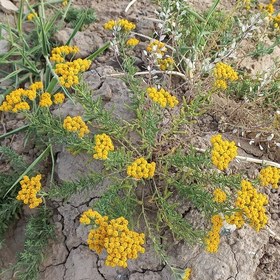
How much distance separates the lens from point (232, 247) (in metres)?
2.88

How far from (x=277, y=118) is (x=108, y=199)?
143 centimetres

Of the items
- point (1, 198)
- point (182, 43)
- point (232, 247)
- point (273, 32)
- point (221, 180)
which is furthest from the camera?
point (273, 32)

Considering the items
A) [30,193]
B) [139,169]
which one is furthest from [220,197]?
[30,193]

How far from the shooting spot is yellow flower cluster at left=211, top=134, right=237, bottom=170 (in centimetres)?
246

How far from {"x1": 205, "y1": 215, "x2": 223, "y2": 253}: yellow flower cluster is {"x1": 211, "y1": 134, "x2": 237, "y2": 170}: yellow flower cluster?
12.6 inches

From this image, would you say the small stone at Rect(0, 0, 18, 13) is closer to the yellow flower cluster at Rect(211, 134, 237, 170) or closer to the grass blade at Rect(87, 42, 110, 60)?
the grass blade at Rect(87, 42, 110, 60)

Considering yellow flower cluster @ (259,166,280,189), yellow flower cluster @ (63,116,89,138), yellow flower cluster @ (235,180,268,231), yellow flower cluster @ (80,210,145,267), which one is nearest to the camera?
yellow flower cluster @ (80,210,145,267)

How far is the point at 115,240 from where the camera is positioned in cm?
230

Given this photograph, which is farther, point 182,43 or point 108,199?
point 182,43

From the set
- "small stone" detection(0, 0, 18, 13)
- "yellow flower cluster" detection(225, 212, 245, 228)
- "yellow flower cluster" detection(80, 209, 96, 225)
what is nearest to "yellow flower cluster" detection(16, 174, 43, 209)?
"yellow flower cluster" detection(80, 209, 96, 225)

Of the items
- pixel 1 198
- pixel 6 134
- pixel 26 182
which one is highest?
pixel 26 182

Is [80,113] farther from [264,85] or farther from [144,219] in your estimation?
[264,85]

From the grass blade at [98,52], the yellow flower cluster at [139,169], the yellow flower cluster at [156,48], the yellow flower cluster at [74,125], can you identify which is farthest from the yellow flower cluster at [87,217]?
the grass blade at [98,52]

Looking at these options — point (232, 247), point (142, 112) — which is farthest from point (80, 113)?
point (232, 247)
